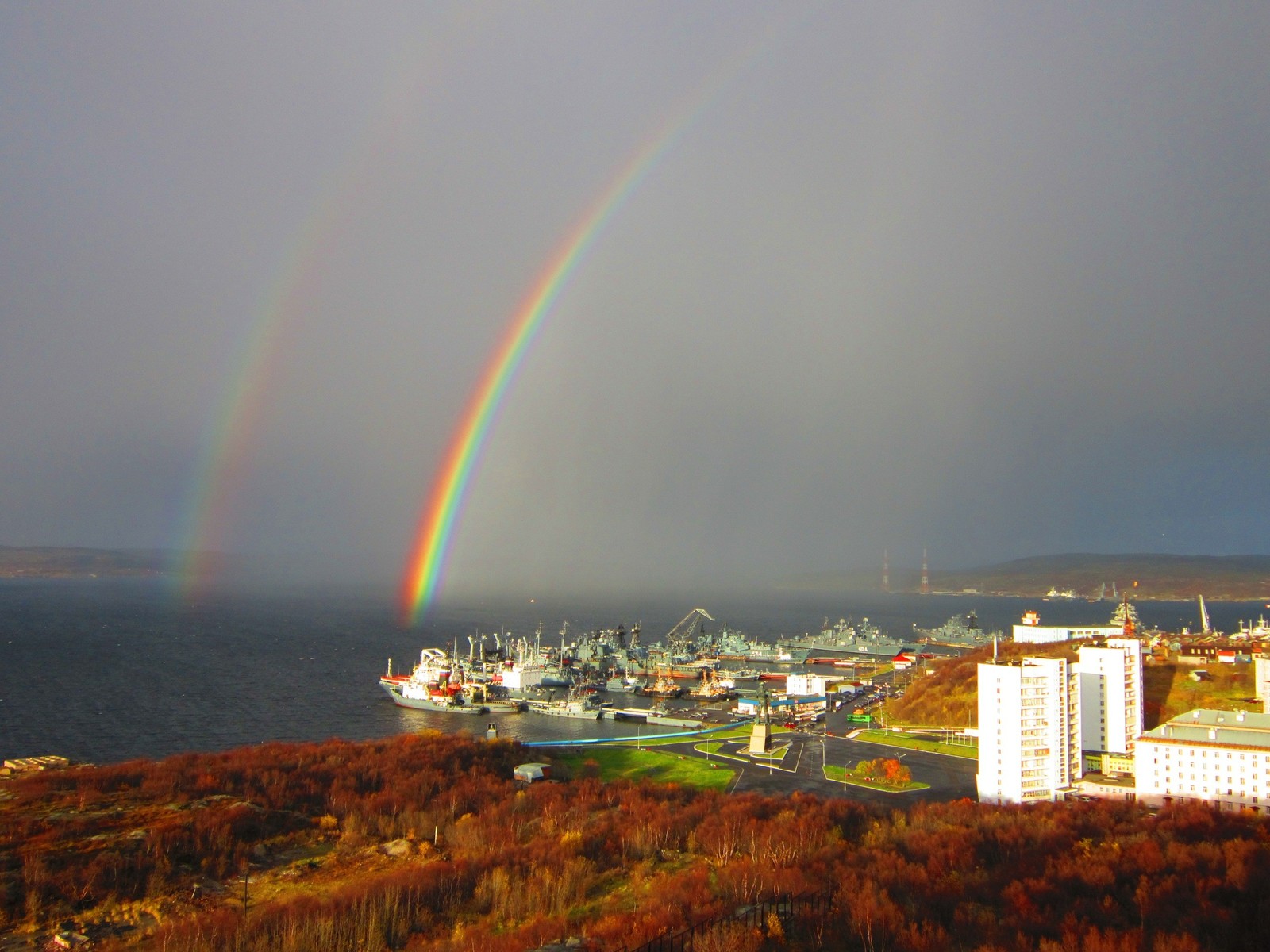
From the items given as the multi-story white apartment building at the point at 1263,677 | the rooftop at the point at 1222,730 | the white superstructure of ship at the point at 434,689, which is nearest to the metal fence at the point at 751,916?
the rooftop at the point at 1222,730

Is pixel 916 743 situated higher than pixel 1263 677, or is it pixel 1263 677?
pixel 1263 677

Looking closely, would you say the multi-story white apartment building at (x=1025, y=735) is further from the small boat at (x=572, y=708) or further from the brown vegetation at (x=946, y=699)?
the small boat at (x=572, y=708)

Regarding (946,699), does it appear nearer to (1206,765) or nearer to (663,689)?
(1206,765)

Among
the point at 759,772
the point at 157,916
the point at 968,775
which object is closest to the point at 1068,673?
the point at 968,775

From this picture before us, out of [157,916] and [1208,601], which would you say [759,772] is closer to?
[157,916]

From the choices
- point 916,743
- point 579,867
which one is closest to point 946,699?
point 916,743

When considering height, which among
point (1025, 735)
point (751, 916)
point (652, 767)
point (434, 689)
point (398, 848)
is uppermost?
point (1025, 735)
